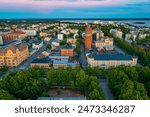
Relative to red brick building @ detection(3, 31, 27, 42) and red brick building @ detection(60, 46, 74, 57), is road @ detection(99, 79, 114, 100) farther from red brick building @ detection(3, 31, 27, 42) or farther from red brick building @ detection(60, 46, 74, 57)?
red brick building @ detection(3, 31, 27, 42)

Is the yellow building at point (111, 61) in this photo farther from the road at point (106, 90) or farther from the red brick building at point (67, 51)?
the red brick building at point (67, 51)

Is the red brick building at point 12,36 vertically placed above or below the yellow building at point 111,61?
above

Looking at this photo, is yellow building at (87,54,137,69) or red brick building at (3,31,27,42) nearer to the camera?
yellow building at (87,54,137,69)

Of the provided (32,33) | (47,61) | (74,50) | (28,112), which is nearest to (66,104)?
(28,112)

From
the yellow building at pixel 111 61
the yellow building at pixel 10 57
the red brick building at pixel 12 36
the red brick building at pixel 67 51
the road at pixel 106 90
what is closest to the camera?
the road at pixel 106 90

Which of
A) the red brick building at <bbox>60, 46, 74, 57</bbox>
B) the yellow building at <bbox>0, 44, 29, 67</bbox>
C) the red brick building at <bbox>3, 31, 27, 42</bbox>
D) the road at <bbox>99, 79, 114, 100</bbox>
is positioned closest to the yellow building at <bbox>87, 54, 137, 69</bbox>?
the road at <bbox>99, 79, 114, 100</bbox>

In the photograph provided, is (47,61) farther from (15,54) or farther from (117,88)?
(117,88)

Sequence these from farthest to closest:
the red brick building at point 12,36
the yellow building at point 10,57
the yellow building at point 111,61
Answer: the red brick building at point 12,36 < the yellow building at point 10,57 < the yellow building at point 111,61

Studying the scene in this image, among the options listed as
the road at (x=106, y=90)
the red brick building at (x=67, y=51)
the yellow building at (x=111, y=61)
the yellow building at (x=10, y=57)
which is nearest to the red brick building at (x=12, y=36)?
the red brick building at (x=67, y=51)

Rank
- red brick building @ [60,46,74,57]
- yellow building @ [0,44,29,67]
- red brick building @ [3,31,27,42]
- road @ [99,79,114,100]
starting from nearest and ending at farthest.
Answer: road @ [99,79,114,100] → yellow building @ [0,44,29,67] → red brick building @ [60,46,74,57] → red brick building @ [3,31,27,42]

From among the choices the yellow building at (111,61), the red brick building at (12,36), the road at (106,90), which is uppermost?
the red brick building at (12,36)

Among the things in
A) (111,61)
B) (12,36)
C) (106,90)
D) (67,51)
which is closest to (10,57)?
(67,51)
